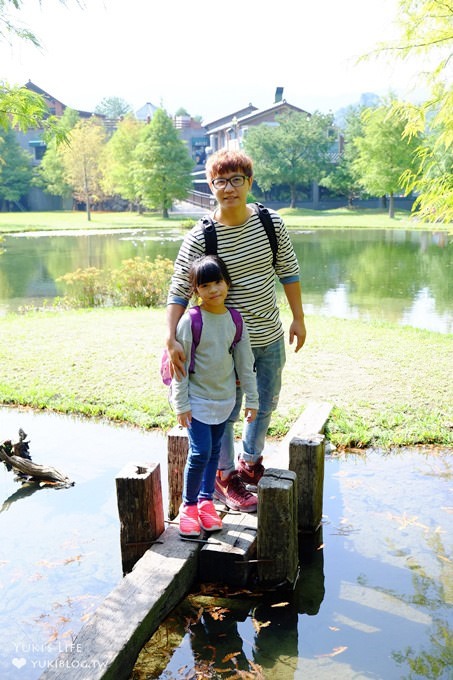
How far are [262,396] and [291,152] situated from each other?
48918 mm

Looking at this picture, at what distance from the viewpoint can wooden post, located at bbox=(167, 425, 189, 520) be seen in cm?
374

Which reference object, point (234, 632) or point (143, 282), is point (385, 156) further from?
point (234, 632)

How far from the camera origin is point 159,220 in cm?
4500

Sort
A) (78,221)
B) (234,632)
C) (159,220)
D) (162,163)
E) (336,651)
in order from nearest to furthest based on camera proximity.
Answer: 1. (336,651)
2. (234,632)
3. (162,163)
4. (159,220)
5. (78,221)

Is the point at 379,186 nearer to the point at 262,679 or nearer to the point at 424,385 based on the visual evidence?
the point at 424,385

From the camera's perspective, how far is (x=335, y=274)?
17875mm

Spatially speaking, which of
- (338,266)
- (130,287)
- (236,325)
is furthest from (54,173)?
(236,325)

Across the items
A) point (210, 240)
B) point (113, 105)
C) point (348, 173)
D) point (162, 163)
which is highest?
point (113, 105)

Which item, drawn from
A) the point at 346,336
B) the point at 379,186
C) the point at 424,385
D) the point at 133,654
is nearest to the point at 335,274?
the point at 346,336

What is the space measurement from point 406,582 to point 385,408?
2.66 meters

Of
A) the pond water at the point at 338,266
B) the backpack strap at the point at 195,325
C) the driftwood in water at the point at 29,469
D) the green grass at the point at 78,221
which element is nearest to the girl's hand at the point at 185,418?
the backpack strap at the point at 195,325

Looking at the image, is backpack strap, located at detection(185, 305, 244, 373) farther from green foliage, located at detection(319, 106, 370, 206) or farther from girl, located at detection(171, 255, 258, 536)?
green foliage, located at detection(319, 106, 370, 206)

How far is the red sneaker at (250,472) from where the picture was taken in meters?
3.75

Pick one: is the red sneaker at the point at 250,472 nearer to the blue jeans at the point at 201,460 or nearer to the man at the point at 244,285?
the man at the point at 244,285
